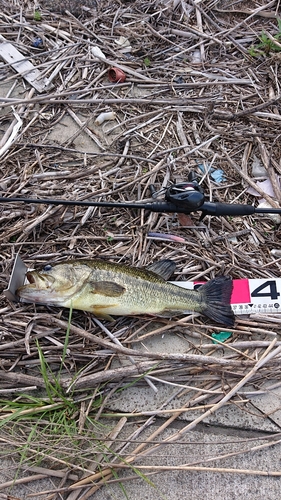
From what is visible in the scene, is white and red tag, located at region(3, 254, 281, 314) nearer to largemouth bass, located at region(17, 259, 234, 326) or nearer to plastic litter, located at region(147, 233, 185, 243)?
largemouth bass, located at region(17, 259, 234, 326)

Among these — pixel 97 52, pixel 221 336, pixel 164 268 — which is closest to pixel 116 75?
pixel 97 52

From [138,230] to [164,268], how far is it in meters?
0.45

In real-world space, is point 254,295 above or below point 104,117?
below

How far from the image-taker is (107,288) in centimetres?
302

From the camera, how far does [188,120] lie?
13.6 feet

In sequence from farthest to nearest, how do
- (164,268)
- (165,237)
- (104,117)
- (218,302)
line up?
(104,117) < (165,237) < (164,268) < (218,302)

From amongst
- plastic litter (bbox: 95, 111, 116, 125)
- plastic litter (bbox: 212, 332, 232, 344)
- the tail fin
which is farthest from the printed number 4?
plastic litter (bbox: 95, 111, 116, 125)

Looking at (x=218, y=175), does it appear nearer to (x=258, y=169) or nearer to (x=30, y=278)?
(x=258, y=169)

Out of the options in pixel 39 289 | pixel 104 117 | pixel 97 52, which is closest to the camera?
pixel 39 289

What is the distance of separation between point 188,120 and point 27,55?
184cm

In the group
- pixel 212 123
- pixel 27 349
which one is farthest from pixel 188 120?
pixel 27 349

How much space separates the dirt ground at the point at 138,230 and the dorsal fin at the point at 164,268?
0.51 ft

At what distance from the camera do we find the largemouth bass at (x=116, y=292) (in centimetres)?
299

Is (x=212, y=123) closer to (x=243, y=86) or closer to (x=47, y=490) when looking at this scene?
(x=243, y=86)
